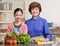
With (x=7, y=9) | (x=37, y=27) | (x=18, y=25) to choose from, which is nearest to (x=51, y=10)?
(x=7, y=9)

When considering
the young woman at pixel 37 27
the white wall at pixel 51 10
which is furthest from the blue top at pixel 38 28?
the white wall at pixel 51 10

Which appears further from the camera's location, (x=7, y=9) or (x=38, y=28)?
(x=7, y=9)

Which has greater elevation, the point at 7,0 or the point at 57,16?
the point at 7,0

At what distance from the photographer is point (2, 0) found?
4570 mm

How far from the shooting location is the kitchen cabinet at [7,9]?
178 inches

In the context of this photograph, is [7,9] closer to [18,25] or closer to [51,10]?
[51,10]

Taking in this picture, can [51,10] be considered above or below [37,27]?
above

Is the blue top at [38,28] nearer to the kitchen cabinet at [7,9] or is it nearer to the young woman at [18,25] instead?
the young woman at [18,25]

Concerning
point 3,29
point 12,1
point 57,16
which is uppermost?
point 12,1

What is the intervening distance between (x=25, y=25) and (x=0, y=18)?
7.13 feet

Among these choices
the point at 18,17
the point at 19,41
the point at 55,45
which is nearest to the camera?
the point at 55,45

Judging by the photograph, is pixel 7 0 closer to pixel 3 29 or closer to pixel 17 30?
pixel 3 29

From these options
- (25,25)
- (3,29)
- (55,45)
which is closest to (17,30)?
(25,25)

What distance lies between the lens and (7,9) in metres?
4.52
